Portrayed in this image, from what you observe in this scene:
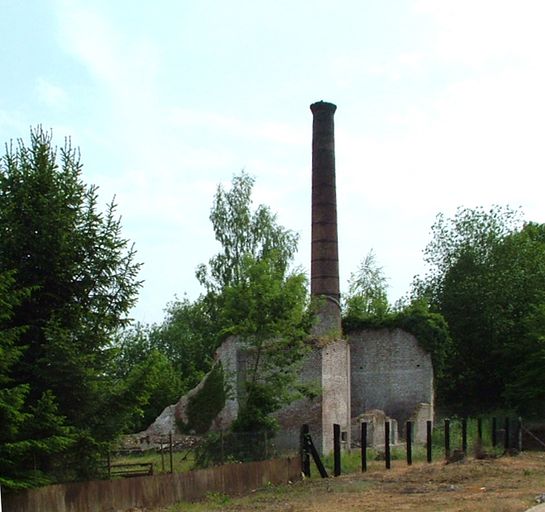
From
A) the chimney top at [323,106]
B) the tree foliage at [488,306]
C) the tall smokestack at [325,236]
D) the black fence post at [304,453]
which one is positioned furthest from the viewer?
the tree foliage at [488,306]

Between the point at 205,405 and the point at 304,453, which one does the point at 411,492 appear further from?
the point at 205,405

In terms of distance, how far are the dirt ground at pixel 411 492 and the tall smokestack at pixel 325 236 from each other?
11.3 metres

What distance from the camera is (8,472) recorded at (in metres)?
13.6

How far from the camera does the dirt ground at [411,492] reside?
50.5ft

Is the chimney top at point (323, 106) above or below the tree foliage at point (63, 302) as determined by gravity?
above

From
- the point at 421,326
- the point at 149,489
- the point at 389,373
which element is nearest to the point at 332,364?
the point at 389,373

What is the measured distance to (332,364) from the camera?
102 feet

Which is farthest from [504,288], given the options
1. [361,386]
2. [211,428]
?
[211,428]

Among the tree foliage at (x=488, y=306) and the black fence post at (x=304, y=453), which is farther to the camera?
the tree foliage at (x=488, y=306)

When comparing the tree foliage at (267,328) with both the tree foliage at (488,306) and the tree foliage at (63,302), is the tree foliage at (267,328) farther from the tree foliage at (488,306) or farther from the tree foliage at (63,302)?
the tree foliage at (488,306)

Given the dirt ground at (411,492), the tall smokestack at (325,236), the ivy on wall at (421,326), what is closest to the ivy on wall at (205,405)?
the tall smokestack at (325,236)

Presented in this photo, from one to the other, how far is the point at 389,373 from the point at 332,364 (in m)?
6.51

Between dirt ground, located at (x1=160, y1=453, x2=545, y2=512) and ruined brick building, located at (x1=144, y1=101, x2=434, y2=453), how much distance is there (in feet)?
21.5

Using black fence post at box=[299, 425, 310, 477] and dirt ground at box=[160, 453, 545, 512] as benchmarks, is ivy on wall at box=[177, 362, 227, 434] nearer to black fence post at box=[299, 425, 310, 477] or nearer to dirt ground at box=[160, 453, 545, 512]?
dirt ground at box=[160, 453, 545, 512]
